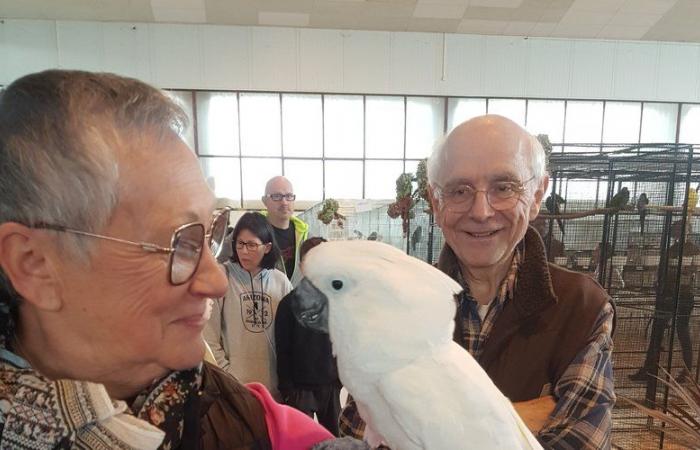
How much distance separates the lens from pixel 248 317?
204 centimetres

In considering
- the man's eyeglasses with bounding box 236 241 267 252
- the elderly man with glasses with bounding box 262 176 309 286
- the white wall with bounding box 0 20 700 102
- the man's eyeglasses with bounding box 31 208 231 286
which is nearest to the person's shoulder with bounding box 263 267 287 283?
the man's eyeglasses with bounding box 236 241 267 252

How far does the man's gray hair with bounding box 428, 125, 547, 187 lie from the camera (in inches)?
42.1

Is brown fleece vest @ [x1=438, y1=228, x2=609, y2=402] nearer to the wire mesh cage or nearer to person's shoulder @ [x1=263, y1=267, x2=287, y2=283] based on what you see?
person's shoulder @ [x1=263, y1=267, x2=287, y2=283]

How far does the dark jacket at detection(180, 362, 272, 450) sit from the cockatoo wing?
26cm

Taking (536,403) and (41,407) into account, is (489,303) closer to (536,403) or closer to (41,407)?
(536,403)

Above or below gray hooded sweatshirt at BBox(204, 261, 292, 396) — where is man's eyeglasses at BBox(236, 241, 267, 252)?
above

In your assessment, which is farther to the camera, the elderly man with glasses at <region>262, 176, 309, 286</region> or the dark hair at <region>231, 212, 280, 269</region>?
the elderly man with glasses at <region>262, 176, 309, 286</region>

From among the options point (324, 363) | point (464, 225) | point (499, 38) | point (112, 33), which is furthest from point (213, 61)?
point (464, 225)

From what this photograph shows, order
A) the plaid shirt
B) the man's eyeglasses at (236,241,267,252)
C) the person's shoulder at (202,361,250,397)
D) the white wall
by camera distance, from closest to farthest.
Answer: the person's shoulder at (202,361,250,397), the plaid shirt, the man's eyeglasses at (236,241,267,252), the white wall

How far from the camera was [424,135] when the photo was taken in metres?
7.81

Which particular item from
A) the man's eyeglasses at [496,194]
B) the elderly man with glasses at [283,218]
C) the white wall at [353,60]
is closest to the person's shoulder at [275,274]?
the elderly man with glasses at [283,218]

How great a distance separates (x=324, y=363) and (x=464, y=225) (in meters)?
1.17

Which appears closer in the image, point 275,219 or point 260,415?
point 260,415

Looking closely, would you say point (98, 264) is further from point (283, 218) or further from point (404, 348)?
point (283, 218)
